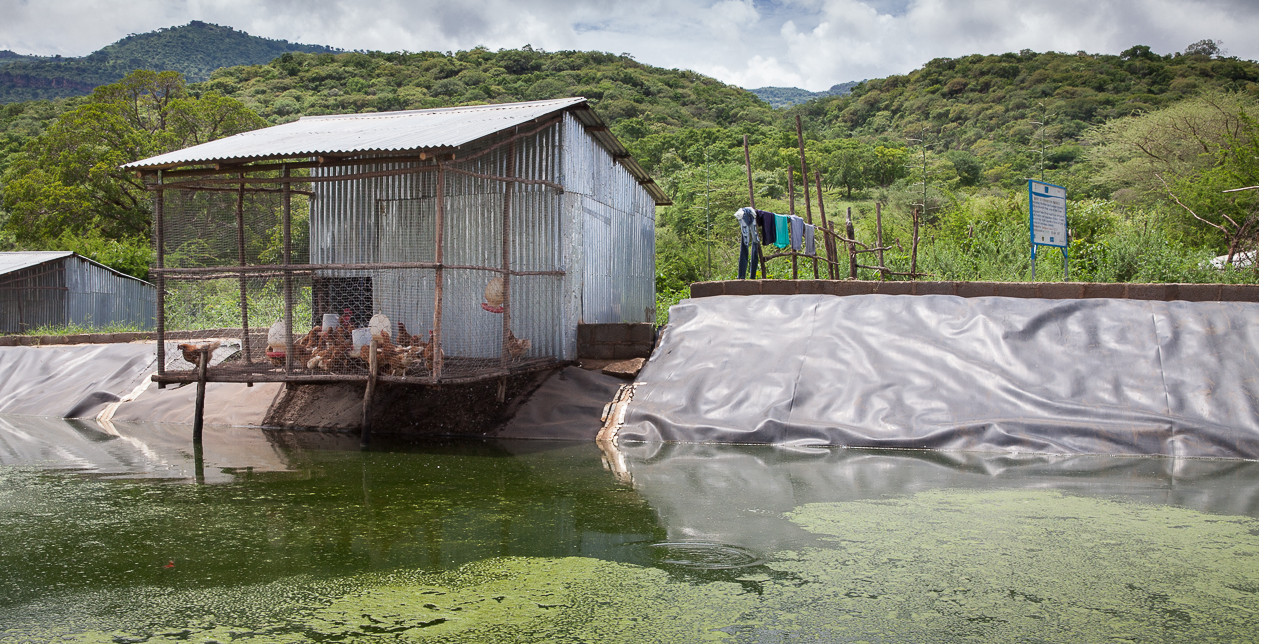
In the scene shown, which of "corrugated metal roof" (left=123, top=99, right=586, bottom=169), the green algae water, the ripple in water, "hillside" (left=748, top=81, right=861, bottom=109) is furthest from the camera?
"hillside" (left=748, top=81, right=861, bottom=109)

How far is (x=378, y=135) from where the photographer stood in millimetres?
9211

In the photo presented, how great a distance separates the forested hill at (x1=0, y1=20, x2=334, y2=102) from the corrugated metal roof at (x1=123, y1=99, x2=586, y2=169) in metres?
64.8

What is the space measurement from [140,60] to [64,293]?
69.7m

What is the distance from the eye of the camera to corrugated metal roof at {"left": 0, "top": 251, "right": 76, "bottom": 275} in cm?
1841

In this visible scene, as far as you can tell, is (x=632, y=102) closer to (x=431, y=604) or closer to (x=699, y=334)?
(x=699, y=334)

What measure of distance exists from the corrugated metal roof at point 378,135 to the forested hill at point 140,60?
64821 mm

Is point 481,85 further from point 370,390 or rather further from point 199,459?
point 199,459

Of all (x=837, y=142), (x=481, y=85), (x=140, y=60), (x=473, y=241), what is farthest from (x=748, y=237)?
(x=140, y=60)

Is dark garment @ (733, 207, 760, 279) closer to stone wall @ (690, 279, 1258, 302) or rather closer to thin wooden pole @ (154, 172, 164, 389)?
stone wall @ (690, 279, 1258, 302)

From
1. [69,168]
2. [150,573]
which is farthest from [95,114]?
[150,573]

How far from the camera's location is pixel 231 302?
9.72 meters

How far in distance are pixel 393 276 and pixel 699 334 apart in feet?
11.1

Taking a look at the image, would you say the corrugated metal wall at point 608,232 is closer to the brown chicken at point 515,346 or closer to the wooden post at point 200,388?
the brown chicken at point 515,346

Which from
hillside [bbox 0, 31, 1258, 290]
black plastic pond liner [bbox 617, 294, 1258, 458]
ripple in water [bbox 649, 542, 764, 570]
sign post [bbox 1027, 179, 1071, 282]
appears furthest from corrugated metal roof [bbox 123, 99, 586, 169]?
hillside [bbox 0, 31, 1258, 290]
